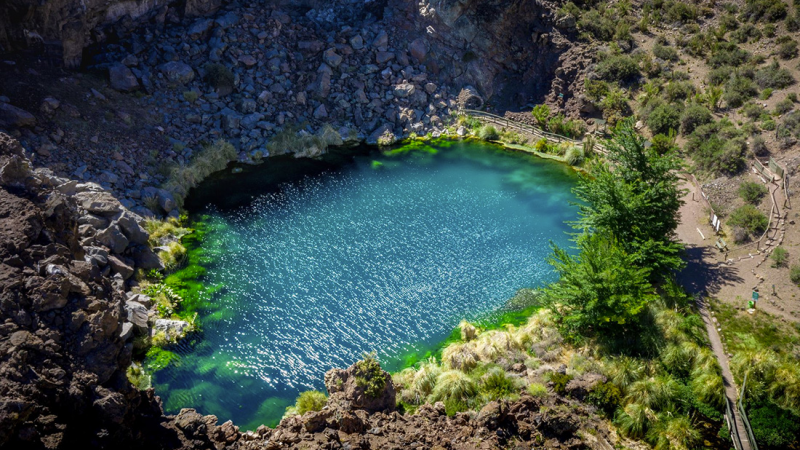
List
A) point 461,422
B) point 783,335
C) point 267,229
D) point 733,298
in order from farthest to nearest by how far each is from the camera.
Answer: point 267,229 < point 733,298 < point 783,335 < point 461,422

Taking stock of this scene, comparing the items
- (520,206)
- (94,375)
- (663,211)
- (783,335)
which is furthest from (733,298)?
(94,375)

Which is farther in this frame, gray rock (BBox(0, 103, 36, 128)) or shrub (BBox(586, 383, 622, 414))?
gray rock (BBox(0, 103, 36, 128))

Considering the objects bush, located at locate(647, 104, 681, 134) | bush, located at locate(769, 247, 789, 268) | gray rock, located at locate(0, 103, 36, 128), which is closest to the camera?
bush, located at locate(769, 247, 789, 268)

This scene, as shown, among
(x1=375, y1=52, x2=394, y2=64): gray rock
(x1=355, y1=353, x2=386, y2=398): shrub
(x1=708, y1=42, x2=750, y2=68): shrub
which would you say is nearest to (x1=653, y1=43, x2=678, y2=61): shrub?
(x1=708, y1=42, x2=750, y2=68): shrub

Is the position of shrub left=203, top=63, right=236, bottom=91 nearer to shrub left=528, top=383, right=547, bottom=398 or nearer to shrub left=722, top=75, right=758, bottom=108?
shrub left=528, top=383, right=547, bottom=398

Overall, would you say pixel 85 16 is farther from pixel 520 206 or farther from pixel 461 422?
pixel 461 422
